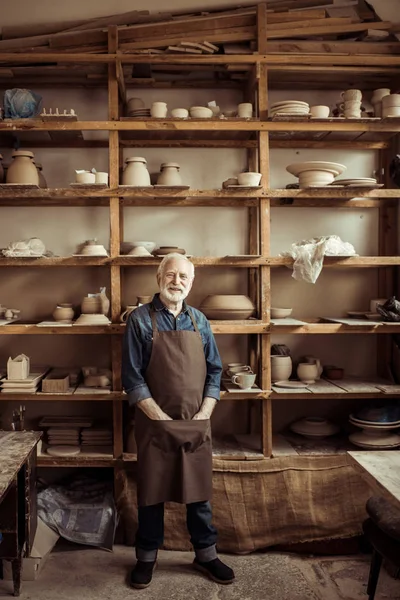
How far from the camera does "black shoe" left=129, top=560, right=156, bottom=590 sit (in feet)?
10.5

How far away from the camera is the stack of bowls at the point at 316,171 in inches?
148

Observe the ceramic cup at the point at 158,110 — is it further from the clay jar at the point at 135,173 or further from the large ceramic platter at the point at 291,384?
the large ceramic platter at the point at 291,384

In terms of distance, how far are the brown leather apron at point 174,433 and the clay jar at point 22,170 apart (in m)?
1.33

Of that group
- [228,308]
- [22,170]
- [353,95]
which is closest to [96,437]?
[228,308]

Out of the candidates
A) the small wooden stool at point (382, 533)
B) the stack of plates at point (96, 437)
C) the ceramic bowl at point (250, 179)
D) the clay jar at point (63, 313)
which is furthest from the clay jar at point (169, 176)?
the small wooden stool at point (382, 533)

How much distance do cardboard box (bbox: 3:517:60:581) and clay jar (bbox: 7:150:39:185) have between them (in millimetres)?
2214

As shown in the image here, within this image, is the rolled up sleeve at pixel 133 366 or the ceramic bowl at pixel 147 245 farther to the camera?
the ceramic bowl at pixel 147 245

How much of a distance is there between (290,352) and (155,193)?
162 centimetres

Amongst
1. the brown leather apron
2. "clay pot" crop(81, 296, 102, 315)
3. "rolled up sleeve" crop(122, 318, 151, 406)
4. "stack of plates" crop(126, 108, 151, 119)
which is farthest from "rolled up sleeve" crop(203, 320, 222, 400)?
"stack of plates" crop(126, 108, 151, 119)

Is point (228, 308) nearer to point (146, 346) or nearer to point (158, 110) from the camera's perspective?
point (146, 346)

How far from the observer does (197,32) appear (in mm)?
3936

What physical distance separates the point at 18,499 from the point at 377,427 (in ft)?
7.65

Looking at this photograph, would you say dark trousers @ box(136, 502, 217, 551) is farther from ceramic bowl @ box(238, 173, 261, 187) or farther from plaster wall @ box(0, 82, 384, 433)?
ceramic bowl @ box(238, 173, 261, 187)

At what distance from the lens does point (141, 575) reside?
3.22 metres
